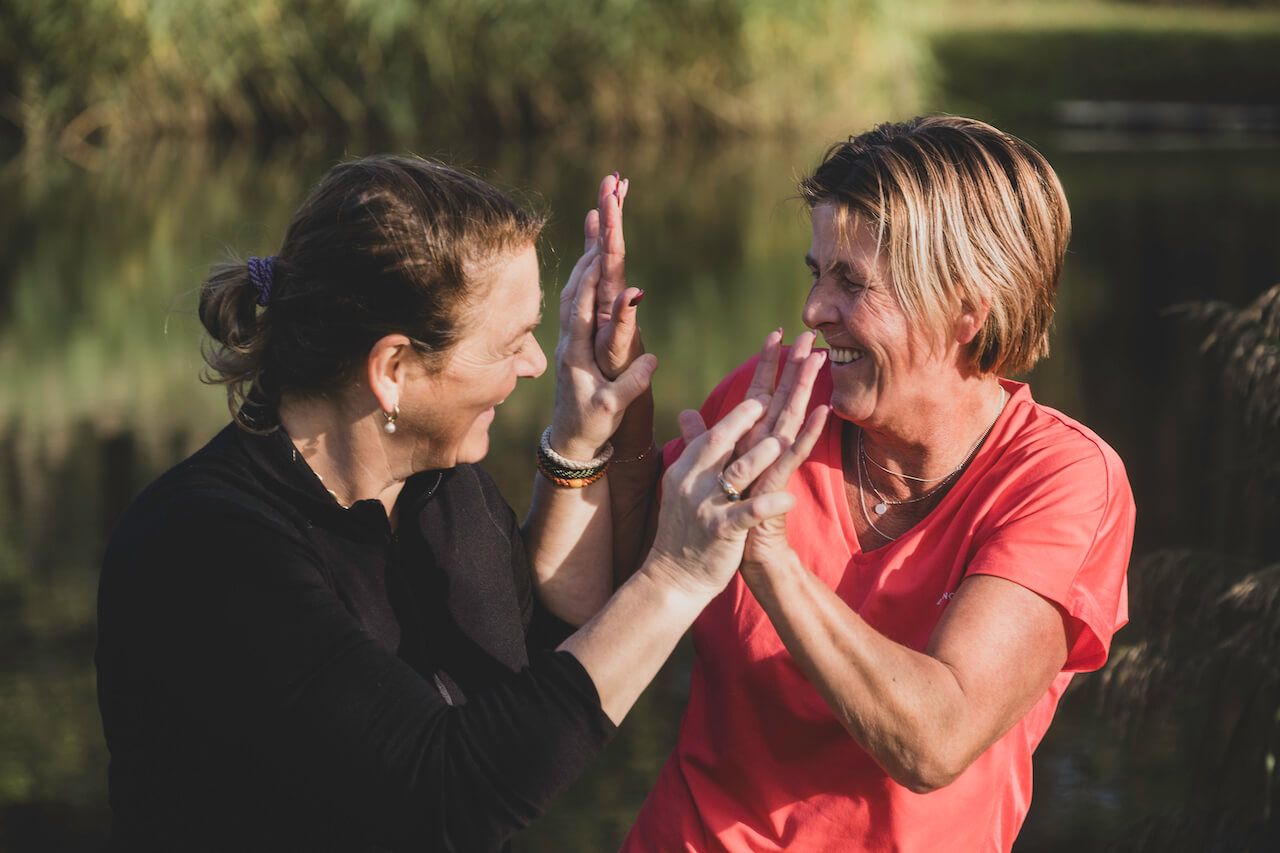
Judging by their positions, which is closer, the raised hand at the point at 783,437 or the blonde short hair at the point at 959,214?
the raised hand at the point at 783,437

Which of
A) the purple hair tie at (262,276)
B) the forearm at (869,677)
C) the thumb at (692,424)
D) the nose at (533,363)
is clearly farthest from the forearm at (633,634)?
the purple hair tie at (262,276)

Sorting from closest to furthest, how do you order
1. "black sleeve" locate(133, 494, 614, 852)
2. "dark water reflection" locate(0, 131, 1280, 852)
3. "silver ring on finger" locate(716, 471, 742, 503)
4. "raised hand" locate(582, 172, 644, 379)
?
1. "black sleeve" locate(133, 494, 614, 852)
2. "silver ring on finger" locate(716, 471, 742, 503)
3. "raised hand" locate(582, 172, 644, 379)
4. "dark water reflection" locate(0, 131, 1280, 852)

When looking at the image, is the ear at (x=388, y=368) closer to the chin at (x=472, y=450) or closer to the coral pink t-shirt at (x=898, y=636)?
the chin at (x=472, y=450)

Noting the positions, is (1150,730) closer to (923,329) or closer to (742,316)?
(923,329)

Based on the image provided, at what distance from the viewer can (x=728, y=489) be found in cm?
178

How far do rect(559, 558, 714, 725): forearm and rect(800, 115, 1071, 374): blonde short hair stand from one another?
50 cm

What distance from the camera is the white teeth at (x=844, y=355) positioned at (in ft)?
6.71

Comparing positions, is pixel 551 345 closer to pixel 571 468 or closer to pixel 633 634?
pixel 571 468

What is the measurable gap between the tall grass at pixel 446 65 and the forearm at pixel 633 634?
12.5 metres

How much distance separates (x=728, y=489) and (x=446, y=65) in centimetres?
1325

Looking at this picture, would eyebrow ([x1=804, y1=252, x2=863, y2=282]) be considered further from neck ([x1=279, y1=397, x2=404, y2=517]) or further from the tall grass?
the tall grass

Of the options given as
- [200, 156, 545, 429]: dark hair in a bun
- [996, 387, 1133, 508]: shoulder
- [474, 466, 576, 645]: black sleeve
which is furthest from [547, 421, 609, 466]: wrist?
[996, 387, 1133, 508]: shoulder

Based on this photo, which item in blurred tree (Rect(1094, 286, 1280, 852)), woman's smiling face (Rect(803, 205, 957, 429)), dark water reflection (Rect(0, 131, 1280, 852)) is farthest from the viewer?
dark water reflection (Rect(0, 131, 1280, 852))

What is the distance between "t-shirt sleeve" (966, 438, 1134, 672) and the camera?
185 cm
